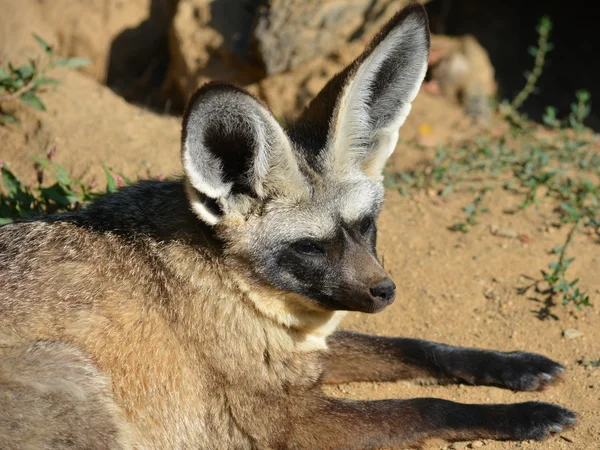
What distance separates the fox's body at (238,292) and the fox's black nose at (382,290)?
12 mm

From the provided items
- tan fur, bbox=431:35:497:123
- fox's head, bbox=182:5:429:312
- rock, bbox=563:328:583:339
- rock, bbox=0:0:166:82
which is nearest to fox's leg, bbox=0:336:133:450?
fox's head, bbox=182:5:429:312

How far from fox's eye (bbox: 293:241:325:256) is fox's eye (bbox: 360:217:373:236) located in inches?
13.4

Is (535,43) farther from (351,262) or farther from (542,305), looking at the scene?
(351,262)

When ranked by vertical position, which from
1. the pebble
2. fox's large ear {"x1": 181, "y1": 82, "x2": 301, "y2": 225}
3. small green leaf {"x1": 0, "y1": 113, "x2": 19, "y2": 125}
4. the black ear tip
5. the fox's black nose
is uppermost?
the black ear tip

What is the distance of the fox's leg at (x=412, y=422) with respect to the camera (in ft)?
14.8

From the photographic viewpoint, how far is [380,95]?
4691 mm

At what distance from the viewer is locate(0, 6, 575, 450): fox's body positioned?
4199 mm

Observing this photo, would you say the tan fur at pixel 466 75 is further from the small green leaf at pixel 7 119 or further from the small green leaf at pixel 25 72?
the small green leaf at pixel 7 119

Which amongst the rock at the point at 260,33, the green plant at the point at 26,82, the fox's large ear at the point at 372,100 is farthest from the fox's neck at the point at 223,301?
the rock at the point at 260,33

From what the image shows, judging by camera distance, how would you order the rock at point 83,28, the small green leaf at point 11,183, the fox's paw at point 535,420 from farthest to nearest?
the rock at point 83,28 < the small green leaf at point 11,183 < the fox's paw at point 535,420

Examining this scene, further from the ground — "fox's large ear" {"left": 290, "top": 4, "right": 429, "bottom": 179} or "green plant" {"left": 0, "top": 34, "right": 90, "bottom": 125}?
"fox's large ear" {"left": 290, "top": 4, "right": 429, "bottom": 179}

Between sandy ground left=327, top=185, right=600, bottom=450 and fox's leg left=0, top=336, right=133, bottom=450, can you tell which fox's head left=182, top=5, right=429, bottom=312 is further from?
sandy ground left=327, top=185, right=600, bottom=450

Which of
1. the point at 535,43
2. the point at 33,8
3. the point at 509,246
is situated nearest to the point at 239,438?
the point at 509,246

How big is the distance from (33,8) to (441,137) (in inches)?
215
